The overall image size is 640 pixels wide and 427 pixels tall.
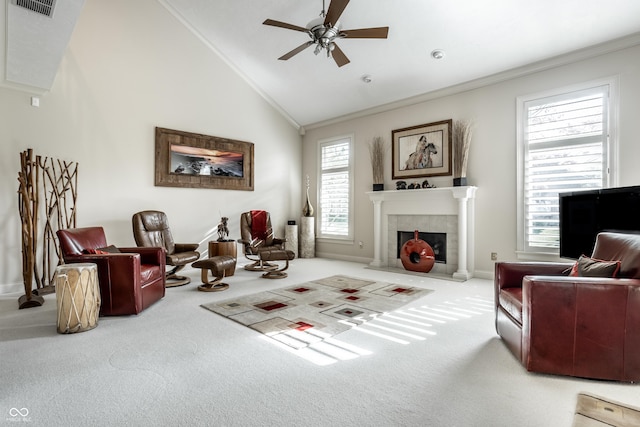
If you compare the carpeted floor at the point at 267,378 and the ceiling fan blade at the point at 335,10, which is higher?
the ceiling fan blade at the point at 335,10

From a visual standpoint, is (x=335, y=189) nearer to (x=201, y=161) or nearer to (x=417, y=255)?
(x=417, y=255)

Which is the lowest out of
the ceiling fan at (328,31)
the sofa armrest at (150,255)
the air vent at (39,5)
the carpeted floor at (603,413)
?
the carpeted floor at (603,413)

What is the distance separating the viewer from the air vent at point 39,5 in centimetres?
262

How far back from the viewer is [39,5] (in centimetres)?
267

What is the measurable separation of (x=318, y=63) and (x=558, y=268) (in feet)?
15.2

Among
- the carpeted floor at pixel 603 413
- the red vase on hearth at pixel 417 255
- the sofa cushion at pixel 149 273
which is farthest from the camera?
the red vase on hearth at pixel 417 255

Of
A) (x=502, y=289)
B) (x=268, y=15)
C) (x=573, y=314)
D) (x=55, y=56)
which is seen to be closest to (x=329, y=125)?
(x=268, y=15)

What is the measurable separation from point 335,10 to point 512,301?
3067mm

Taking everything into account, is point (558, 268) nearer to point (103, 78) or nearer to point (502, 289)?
point (502, 289)

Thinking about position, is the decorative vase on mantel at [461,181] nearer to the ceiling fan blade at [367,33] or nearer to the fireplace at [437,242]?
the fireplace at [437,242]

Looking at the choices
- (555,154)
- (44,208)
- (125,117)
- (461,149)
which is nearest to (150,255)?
(44,208)

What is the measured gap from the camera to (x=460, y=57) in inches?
186

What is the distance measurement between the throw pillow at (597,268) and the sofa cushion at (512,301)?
16.5 inches

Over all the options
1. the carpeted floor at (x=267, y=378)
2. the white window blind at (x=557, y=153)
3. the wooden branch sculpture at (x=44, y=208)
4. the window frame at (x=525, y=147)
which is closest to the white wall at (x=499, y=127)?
the window frame at (x=525, y=147)
